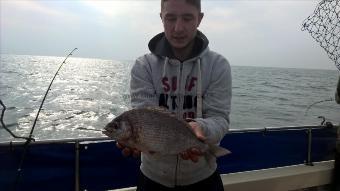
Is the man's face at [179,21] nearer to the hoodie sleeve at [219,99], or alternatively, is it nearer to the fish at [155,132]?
the hoodie sleeve at [219,99]

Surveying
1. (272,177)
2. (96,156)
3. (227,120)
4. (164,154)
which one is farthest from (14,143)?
(272,177)

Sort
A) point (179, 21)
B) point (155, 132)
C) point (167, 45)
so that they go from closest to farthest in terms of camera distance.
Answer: point (155, 132), point (179, 21), point (167, 45)

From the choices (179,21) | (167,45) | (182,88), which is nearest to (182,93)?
(182,88)

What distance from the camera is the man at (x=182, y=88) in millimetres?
2750

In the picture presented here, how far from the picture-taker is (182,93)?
9.20 ft

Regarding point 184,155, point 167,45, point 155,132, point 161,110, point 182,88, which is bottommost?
A: point 184,155

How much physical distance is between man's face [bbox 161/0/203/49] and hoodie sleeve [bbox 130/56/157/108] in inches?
10.6

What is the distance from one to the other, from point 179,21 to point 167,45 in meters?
0.27

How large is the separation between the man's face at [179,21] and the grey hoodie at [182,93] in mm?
143

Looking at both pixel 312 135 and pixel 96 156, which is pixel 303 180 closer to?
pixel 312 135

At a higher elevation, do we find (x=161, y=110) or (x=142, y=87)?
(x=142, y=87)

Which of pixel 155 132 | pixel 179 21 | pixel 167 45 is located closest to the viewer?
pixel 155 132

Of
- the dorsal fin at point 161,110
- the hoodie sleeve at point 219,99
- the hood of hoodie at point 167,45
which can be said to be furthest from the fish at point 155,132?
the hood of hoodie at point 167,45

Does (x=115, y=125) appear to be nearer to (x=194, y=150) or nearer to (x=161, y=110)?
(x=161, y=110)
